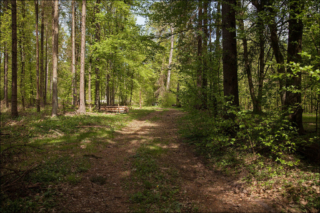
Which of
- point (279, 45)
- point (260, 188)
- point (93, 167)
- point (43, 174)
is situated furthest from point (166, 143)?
point (279, 45)

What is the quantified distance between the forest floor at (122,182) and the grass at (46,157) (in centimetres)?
2

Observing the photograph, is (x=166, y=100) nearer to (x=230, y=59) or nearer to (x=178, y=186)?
(x=230, y=59)

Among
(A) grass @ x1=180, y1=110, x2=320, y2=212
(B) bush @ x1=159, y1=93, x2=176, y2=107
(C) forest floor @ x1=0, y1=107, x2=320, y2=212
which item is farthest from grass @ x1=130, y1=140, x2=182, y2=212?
(B) bush @ x1=159, y1=93, x2=176, y2=107

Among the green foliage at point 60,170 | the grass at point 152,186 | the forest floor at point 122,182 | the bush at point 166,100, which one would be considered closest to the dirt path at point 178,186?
the forest floor at point 122,182

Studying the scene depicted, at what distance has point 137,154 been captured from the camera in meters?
6.79

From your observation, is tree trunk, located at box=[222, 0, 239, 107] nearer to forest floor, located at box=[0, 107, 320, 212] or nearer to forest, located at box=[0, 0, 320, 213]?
forest, located at box=[0, 0, 320, 213]

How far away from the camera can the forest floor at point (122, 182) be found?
366cm

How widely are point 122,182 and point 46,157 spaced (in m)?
2.91

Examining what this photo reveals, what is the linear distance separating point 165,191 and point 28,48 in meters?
26.3

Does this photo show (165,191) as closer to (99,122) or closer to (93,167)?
(93,167)

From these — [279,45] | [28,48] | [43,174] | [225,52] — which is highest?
[28,48]

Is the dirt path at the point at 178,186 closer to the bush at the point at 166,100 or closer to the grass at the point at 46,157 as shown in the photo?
the grass at the point at 46,157

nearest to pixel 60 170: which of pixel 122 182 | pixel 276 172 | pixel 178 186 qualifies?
pixel 122 182

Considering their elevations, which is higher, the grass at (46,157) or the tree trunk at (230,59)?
the tree trunk at (230,59)
